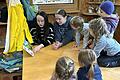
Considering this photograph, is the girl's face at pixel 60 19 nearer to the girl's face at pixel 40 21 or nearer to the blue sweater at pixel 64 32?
the blue sweater at pixel 64 32

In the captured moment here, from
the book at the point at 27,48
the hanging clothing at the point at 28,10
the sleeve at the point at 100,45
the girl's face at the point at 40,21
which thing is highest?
→ the hanging clothing at the point at 28,10

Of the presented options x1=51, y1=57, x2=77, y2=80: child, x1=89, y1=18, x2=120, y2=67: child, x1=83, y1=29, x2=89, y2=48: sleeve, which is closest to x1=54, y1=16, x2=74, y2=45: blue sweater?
x1=83, y1=29, x2=89, y2=48: sleeve

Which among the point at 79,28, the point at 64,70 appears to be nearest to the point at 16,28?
the point at 79,28

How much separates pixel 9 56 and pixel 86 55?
1.51 metres

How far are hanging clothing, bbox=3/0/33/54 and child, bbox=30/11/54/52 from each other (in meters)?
0.11

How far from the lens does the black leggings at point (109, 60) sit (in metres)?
2.35

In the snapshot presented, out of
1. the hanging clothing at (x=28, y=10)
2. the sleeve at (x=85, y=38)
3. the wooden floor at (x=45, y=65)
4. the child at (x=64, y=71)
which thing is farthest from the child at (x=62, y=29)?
the child at (x=64, y=71)

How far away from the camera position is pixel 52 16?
12.1ft

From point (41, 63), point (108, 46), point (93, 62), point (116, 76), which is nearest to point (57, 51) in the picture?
point (41, 63)

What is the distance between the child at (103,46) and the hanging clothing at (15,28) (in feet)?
3.27

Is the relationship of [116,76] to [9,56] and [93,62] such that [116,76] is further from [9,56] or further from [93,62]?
[9,56]

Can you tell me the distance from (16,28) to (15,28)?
0.01 metres

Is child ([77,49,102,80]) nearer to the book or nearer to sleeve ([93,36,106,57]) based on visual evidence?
sleeve ([93,36,106,57])

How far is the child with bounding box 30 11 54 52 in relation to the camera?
304 cm
